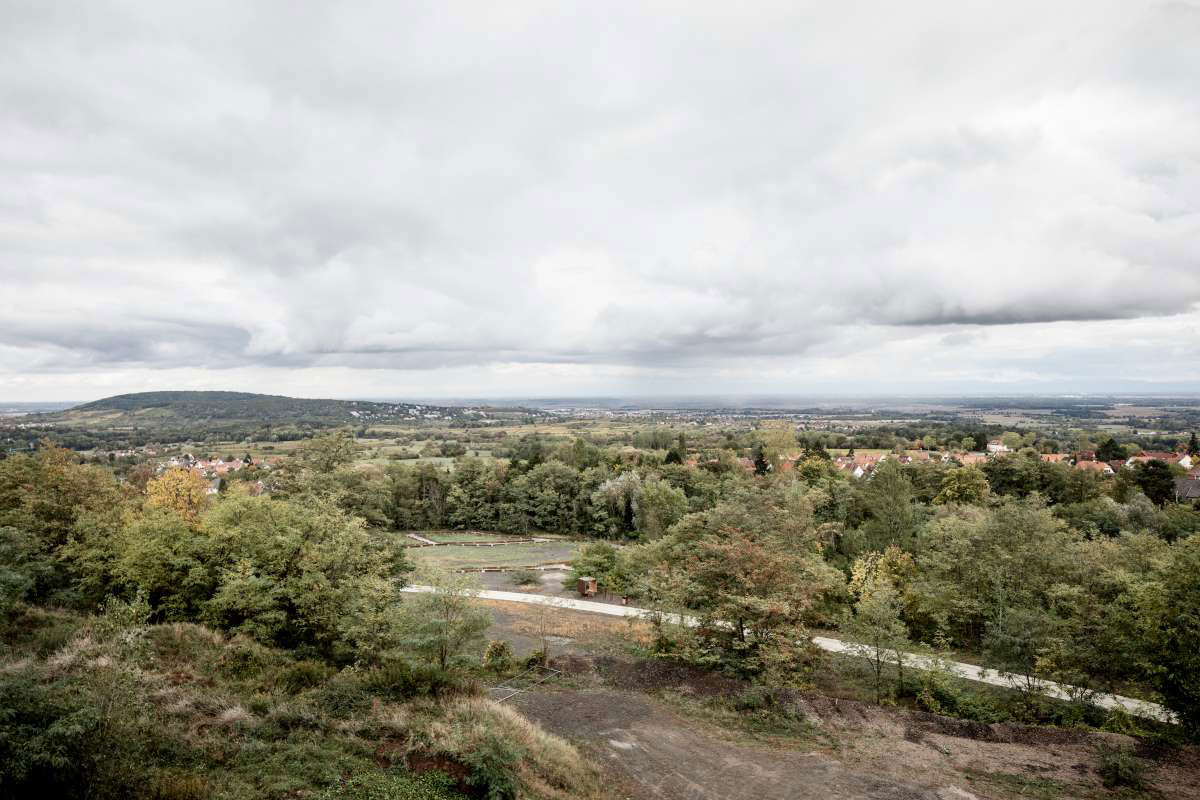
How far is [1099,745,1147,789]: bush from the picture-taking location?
46.2 feet

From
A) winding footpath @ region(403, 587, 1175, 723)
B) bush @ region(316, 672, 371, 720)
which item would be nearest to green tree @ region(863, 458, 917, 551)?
winding footpath @ region(403, 587, 1175, 723)

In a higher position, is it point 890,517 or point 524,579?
point 890,517

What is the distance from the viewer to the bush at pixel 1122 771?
14086 millimetres

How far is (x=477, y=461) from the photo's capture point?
71000mm

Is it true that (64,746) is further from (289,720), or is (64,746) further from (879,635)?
(879,635)

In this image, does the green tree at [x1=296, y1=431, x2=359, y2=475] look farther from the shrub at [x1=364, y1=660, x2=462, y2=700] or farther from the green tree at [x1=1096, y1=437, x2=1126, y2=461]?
the green tree at [x1=1096, y1=437, x2=1126, y2=461]

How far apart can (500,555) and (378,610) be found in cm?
3193

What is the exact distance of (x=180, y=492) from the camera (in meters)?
32.2

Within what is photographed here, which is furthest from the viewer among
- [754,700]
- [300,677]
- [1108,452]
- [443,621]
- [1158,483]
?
[1108,452]

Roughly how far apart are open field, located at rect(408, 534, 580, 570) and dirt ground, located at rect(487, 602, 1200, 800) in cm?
2616

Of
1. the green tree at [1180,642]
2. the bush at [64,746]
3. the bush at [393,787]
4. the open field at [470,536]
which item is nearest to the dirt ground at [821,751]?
the green tree at [1180,642]

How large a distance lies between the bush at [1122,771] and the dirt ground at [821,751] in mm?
212

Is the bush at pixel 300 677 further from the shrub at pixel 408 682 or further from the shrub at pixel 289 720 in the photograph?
the shrub at pixel 289 720

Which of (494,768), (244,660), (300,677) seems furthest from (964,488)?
(244,660)
